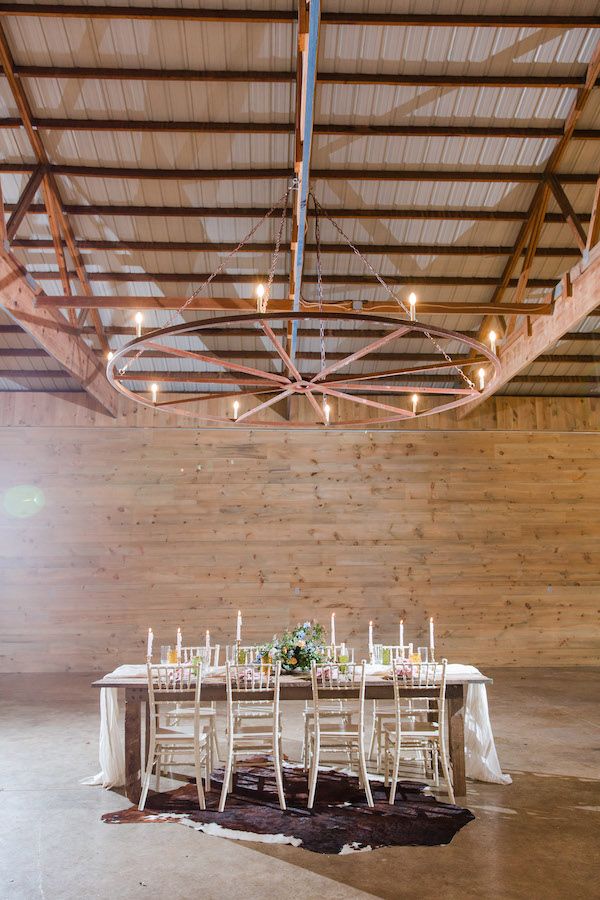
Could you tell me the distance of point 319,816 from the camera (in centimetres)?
488

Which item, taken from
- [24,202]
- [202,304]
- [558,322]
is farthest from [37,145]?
[558,322]

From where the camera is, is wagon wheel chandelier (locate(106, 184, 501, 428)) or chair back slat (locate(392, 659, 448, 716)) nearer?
chair back slat (locate(392, 659, 448, 716))

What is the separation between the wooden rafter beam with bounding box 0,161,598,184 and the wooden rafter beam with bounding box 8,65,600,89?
3.38 feet

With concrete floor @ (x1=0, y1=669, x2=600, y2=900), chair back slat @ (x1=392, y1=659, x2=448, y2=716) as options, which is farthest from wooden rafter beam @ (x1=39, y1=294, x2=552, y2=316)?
concrete floor @ (x1=0, y1=669, x2=600, y2=900)

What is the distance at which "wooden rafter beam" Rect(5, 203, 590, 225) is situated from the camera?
827cm

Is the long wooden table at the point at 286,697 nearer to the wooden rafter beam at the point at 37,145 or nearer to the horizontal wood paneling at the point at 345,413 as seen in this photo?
the wooden rafter beam at the point at 37,145

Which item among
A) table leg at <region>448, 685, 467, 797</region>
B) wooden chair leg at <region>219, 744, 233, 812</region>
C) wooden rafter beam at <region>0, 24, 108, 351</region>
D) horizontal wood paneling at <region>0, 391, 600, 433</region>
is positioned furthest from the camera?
horizontal wood paneling at <region>0, 391, 600, 433</region>

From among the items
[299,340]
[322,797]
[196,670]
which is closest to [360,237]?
[299,340]

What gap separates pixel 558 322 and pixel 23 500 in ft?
28.5

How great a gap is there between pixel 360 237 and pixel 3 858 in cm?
744

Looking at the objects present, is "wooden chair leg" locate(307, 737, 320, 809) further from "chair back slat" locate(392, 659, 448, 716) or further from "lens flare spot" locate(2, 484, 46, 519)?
"lens flare spot" locate(2, 484, 46, 519)

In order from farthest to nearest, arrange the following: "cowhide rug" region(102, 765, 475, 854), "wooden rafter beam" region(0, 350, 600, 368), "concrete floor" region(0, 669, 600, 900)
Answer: "wooden rafter beam" region(0, 350, 600, 368) < "cowhide rug" region(102, 765, 475, 854) < "concrete floor" region(0, 669, 600, 900)

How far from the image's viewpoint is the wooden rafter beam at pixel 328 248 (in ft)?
28.7

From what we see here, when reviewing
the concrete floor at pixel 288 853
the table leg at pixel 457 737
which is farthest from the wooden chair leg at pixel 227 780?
the table leg at pixel 457 737
